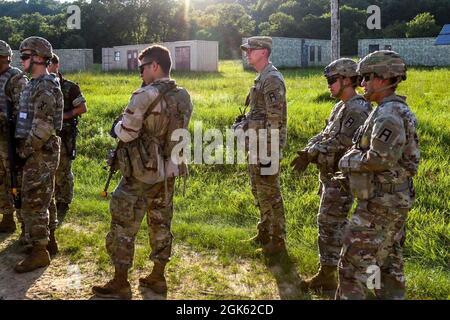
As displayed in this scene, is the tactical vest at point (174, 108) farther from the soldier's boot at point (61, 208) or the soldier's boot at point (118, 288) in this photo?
the soldier's boot at point (61, 208)

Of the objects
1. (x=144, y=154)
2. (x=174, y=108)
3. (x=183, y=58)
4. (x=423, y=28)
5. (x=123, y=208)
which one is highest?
(x=423, y=28)

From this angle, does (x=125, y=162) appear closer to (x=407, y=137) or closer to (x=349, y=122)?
(x=349, y=122)

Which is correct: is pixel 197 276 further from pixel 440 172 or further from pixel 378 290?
pixel 440 172

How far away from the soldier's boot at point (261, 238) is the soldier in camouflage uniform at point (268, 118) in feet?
0.37

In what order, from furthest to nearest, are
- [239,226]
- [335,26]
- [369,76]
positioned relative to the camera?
[335,26] → [239,226] → [369,76]

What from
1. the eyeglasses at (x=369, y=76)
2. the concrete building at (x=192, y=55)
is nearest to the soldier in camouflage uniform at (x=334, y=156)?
the eyeglasses at (x=369, y=76)

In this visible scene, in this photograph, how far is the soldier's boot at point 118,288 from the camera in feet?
12.6

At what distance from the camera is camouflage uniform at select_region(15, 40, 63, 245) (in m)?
4.18

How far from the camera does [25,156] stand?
4.31 meters

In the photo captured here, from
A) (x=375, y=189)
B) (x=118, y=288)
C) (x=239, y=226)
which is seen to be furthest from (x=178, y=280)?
(x=375, y=189)

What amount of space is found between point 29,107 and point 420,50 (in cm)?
3318

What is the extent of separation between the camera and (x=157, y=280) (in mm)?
4016
